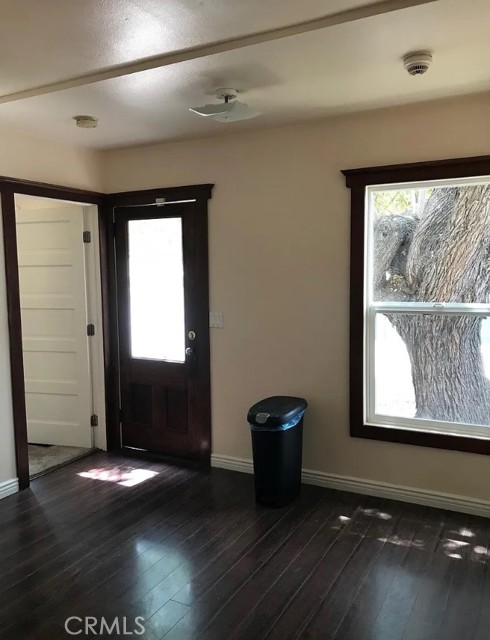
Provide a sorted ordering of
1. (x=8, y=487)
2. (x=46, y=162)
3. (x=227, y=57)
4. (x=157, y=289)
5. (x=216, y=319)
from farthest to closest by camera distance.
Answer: (x=157, y=289), (x=216, y=319), (x=46, y=162), (x=8, y=487), (x=227, y=57)

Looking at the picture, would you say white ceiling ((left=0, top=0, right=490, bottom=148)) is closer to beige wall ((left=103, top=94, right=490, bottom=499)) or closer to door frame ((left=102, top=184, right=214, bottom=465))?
beige wall ((left=103, top=94, right=490, bottom=499))

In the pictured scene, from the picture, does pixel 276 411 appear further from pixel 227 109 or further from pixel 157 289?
pixel 227 109

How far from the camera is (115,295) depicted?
4512 mm

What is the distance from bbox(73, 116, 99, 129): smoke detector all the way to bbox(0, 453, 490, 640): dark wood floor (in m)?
2.54

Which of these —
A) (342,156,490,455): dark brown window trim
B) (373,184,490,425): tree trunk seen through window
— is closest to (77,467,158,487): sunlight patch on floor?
(342,156,490,455): dark brown window trim

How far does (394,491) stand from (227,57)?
9.28ft

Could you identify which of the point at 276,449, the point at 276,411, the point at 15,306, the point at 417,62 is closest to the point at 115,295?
the point at 15,306

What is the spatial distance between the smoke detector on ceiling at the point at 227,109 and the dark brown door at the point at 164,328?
1191 mm

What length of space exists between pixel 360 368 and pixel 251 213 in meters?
1.38

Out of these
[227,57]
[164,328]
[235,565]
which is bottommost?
[235,565]

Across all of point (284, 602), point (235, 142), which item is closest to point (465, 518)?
point (284, 602)

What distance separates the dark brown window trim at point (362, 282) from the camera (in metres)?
3.20

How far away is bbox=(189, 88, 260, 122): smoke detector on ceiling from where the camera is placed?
2.82m

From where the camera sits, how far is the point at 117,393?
4.59m
